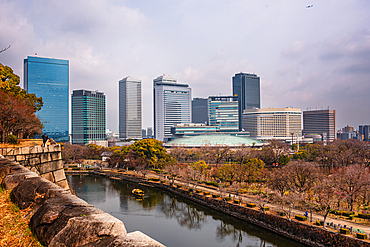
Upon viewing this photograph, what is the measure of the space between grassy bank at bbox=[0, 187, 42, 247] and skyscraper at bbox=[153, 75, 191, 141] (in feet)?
571

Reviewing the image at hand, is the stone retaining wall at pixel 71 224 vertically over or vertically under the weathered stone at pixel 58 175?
over

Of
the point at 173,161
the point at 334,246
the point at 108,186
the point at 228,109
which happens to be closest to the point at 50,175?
the point at 334,246

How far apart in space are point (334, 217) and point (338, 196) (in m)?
2.57

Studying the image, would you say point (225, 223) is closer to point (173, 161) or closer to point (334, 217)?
point (334, 217)

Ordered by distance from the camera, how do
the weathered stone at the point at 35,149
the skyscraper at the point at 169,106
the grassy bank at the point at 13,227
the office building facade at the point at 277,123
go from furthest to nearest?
the skyscraper at the point at 169,106 < the office building facade at the point at 277,123 < the weathered stone at the point at 35,149 < the grassy bank at the point at 13,227

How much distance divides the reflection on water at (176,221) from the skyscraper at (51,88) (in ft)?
397

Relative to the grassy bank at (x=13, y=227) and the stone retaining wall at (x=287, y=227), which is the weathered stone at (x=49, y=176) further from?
the stone retaining wall at (x=287, y=227)

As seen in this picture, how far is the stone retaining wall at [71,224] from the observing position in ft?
8.89

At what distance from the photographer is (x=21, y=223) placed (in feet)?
14.4

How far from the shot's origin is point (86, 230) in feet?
9.75

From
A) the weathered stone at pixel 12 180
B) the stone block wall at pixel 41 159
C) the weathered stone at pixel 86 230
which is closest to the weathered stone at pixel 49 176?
the stone block wall at pixel 41 159

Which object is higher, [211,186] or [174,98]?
[174,98]

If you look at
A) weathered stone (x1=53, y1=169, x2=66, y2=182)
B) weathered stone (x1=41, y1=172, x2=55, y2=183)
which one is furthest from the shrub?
weathered stone (x1=41, y1=172, x2=55, y2=183)

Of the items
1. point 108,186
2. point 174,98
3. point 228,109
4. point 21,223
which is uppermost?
point 174,98
